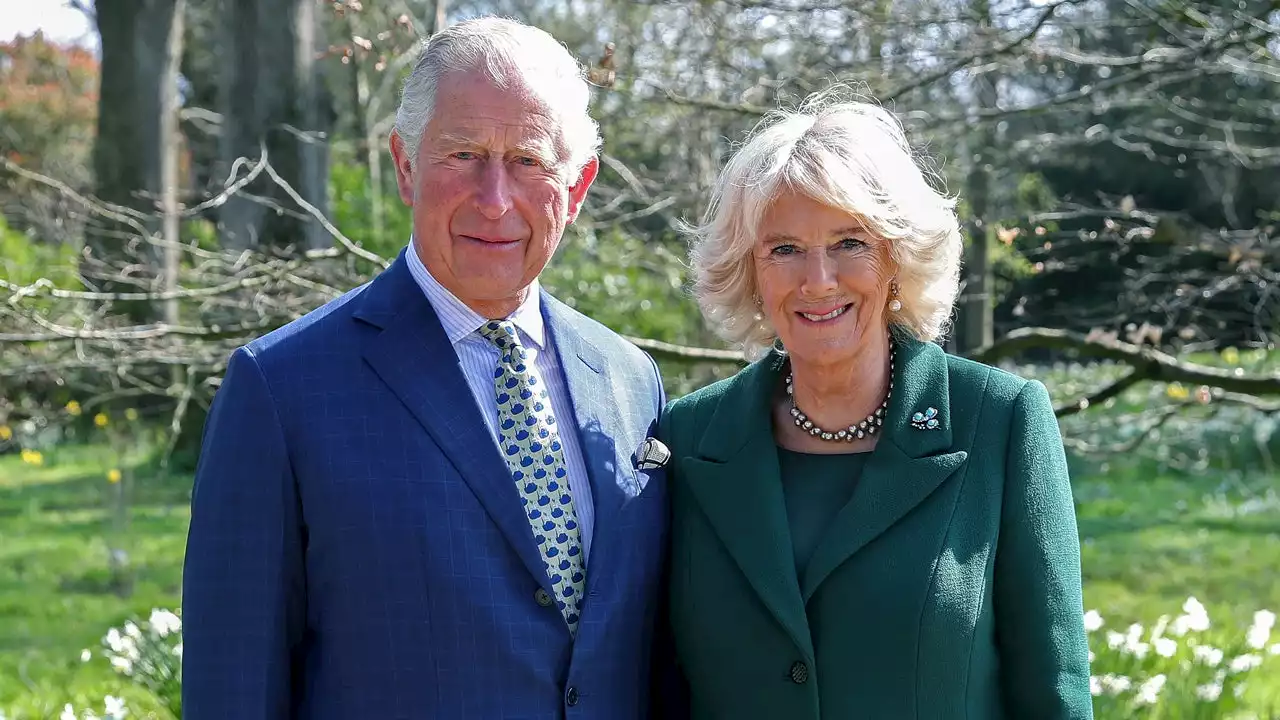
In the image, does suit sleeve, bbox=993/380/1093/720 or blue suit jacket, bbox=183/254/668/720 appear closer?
blue suit jacket, bbox=183/254/668/720

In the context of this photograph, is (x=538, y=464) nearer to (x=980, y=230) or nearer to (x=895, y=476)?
(x=895, y=476)

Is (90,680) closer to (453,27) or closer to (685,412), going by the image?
(685,412)

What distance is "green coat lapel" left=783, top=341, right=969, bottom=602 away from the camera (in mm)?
2326

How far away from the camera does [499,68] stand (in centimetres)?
228

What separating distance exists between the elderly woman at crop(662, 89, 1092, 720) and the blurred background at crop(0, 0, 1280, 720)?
38 centimetres

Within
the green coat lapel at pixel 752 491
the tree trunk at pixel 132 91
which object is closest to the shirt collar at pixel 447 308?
the green coat lapel at pixel 752 491

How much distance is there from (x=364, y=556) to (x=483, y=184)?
0.65m

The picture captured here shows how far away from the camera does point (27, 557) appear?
8.38 m

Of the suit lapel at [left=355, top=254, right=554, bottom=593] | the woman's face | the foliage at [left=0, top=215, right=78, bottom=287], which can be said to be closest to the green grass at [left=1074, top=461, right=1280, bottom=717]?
the woman's face

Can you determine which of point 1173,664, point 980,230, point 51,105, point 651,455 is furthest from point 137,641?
point 51,105

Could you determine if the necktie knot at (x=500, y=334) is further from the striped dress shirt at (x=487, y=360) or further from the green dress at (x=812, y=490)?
the green dress at (x=812, y=490)

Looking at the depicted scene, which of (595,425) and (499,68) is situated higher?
(499,68)

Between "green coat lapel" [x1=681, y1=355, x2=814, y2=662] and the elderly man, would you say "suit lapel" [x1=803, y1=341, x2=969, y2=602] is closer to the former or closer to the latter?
"green coat lapel" [x1=681, y1=355, x2=814, y2=662]

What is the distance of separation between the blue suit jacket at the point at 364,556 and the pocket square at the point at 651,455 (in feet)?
1.02
